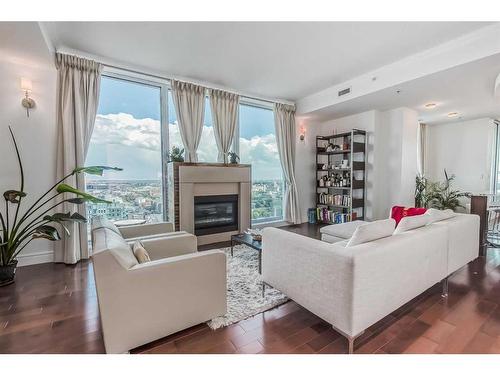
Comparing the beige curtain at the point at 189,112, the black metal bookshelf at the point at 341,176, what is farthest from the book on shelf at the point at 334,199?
the beige curtain at the point at 189,112

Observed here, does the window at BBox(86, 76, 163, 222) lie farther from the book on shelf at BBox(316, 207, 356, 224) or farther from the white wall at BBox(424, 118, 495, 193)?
the white wall at BBox(424, 118, 495, 193)

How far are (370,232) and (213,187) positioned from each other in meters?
3.01

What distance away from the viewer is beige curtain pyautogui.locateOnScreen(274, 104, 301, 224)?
5.34m

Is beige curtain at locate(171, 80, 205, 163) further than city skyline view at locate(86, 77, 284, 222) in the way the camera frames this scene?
Yes

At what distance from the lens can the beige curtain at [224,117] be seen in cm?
452

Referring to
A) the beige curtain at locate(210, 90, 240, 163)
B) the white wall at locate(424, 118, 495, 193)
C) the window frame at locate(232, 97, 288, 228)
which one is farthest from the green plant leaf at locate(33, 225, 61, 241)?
the white wall at locate(424, 118, 495, 193)

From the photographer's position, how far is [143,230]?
2.91 m

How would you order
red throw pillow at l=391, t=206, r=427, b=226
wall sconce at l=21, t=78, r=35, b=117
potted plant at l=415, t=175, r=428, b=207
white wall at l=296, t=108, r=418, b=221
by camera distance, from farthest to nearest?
potted plant at l=415, t=175, r=428, b=207
white wall at l=296, t=108, r=418, b=221
red throw pillow at l=391, t=206, r=427, b=226
wall sconce at l=21, t=78, r=35, b=117

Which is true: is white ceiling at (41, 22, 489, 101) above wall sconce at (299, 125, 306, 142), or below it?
above

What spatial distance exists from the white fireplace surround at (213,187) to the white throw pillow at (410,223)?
2896 millimetres

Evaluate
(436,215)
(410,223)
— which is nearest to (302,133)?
(436,215)

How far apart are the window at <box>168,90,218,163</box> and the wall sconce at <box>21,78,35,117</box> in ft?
5.96

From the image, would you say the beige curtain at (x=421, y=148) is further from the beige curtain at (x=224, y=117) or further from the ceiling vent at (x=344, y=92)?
the beige curtain at (x=224, y=117)
